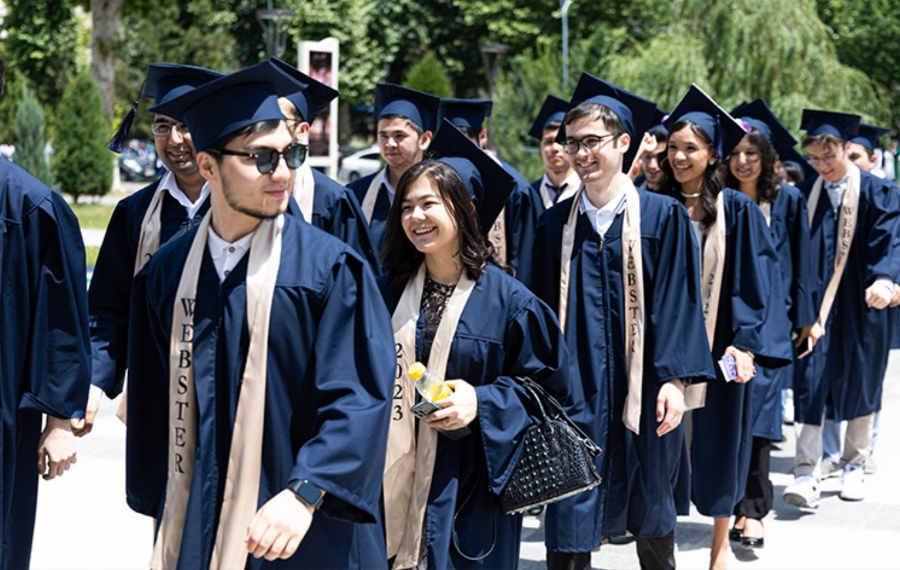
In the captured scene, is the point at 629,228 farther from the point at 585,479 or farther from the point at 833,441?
the point at 833,441

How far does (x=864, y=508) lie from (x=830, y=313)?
1.26m

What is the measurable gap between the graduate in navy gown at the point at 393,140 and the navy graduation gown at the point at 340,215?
84cm

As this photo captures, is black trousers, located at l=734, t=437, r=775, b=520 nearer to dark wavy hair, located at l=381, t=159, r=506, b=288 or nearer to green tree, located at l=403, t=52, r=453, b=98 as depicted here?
dark wavy hair, located at l=381, t=159, r=506, b=288

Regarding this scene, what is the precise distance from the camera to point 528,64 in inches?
1180

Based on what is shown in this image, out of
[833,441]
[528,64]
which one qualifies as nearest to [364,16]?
[528,64]

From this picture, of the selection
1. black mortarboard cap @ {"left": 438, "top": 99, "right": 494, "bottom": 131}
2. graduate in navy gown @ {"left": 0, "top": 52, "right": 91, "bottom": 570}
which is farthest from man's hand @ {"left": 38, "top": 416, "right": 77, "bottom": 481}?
black mortarboard cap @ {"left": 438, "top": 99, "right": 494, "bottom": 131}

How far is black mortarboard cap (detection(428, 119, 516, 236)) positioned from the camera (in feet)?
15.4

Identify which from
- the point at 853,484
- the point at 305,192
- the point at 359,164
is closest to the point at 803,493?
the point at 853,484

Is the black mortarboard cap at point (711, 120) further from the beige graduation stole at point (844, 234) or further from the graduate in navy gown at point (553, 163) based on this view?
the graduate in navy gown at point (553, 163)

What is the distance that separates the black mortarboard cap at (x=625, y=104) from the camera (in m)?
5.51

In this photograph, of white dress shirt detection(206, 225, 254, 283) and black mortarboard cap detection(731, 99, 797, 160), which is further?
black mortarboard cap detection(731, 99, 797, 160)

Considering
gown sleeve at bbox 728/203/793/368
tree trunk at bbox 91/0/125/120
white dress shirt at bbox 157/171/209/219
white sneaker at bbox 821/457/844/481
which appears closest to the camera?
white dress shirt at bbox 157/171/209/219

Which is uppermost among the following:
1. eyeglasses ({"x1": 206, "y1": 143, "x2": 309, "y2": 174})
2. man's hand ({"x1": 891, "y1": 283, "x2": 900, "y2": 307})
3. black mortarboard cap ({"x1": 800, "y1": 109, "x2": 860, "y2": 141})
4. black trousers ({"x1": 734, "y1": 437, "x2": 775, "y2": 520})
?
eyeglasses ({"x1": 206, "y1": 143, "x2": 309, "y2": 174})

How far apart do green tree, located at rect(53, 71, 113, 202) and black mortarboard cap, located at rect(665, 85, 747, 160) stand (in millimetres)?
25096
